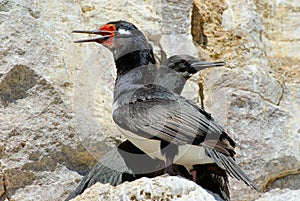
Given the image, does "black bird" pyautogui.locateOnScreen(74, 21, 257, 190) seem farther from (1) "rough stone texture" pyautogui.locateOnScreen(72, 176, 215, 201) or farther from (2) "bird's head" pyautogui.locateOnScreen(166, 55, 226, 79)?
(2) "bird's head" pyautogui.locateOnScreen(166, 55, 226, 79)

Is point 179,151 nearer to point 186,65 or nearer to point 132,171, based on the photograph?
point 132,171

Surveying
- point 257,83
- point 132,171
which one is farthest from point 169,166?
point 257,83

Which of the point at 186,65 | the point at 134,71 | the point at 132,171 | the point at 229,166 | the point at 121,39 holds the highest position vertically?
the point at 121,39

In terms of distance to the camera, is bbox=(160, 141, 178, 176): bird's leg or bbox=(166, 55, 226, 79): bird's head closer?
bbox=(160, 141, 178, 176): bird's leg

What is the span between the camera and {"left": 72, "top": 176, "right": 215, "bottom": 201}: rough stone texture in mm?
3602

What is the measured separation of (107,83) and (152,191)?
5.09 feet

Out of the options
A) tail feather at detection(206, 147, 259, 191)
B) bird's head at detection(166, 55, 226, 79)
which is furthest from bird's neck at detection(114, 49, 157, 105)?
tail feather at detection(206, 147, 259, 191)

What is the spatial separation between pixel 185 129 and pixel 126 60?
75 cm

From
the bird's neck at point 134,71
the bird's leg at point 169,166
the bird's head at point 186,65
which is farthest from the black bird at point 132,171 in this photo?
the bird's head at point 186,65

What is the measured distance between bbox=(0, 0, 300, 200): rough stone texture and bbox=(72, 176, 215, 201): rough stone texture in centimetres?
84

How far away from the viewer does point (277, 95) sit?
5270 mm

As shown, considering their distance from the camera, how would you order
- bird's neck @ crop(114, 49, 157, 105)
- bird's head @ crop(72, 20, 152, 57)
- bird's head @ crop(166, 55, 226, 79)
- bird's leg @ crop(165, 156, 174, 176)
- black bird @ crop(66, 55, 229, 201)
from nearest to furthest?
1. bird's leg @ crop(165, 156, 174, 176)
2. black bird @ crop(66, 55, 229, 201)
3. bird's neck @ crop(114, 49, 157, 105)
4. bird's head @ crop(72, 20, 152, 57)
5. bird's head @ crop(166, 55, 226, 79)

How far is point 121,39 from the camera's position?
15.0ft

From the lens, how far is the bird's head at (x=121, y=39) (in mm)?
4547
